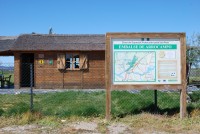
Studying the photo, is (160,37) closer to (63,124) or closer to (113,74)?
(113,74)

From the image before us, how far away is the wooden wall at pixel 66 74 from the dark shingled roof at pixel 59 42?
0.52m

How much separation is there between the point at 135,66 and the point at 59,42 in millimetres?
15105

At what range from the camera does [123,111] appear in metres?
10.7

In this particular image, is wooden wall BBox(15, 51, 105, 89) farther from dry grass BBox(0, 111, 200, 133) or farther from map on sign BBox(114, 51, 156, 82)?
dry grass BBox(0, 111, 200, 133)

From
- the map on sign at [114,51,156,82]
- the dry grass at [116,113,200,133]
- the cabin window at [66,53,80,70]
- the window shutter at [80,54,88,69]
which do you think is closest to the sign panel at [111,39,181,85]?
the map on sign at [114,51,156,82]

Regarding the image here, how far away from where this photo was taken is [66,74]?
2355 centimetres

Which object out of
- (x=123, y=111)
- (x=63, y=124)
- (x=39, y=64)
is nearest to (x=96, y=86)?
(x=39, y=64)

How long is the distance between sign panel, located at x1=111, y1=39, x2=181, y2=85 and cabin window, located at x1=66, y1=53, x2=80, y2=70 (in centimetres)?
1401

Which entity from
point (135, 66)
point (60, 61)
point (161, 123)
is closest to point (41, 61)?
point (60, 61)

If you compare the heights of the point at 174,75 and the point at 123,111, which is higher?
the point at 174,75

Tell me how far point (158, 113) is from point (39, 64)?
14.6m

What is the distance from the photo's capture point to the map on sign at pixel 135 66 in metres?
9.69

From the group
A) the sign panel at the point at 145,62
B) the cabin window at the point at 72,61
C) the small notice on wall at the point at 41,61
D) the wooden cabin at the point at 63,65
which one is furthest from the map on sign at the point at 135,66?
the small notice on wall at the point at 41,61

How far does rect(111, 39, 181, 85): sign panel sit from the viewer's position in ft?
31.7
